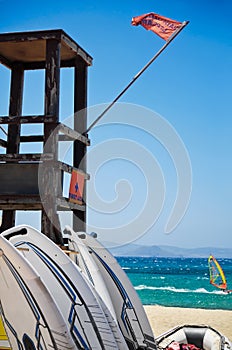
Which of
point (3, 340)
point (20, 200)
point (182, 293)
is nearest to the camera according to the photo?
point (3, 340)

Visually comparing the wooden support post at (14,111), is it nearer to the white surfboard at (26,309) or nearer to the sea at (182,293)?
the white surfboard at (26,309)

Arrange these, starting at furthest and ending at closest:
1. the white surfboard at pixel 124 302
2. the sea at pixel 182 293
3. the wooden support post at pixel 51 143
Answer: the sea at pixel 182 293 < the wooden support post at pixel 51 143 < the white surfboard at pixel 124 302

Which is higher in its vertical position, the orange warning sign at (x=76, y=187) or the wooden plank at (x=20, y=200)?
the orange warning sign at (x=76, y=187)

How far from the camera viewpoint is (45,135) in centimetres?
725

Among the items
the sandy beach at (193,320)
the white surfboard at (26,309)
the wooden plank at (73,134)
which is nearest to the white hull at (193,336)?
the wooden plank at (73,134)

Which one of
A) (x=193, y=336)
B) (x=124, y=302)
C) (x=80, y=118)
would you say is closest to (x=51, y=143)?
(x=80, y=118)

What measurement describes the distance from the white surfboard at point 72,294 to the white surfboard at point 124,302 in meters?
0.86

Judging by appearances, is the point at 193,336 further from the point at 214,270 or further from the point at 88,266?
the point at 214,270

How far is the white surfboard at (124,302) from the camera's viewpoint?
5391 millimetres

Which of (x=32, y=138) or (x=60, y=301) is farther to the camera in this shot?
(x=32, y=138)

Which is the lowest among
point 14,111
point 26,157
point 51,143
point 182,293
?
point 182,293

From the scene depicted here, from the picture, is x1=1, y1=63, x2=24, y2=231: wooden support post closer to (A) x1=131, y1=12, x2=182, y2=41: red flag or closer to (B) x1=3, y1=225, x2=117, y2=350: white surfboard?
(A) x1=131, y1=12, x2=182, y2=41: red flag

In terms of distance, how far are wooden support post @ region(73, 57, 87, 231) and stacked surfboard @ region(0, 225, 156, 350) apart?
7.40 ft

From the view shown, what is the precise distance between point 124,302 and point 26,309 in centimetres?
170
